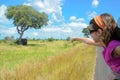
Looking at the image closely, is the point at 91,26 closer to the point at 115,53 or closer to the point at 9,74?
the point at 115,53

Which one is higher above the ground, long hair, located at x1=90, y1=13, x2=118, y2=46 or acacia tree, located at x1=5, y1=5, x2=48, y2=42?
acacia tree, located at x1=5, y1=5, x2=48, y2=42

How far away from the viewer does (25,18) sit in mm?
76938

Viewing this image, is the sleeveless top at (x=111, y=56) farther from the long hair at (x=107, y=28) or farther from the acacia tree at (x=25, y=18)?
the acacia tree at (x=25, y=18)

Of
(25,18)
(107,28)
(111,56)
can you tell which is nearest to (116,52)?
(111,56)

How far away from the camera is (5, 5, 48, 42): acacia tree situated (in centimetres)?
7678

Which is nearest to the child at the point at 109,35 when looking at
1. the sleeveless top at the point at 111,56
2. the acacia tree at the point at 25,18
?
the sleeveless top at the point at 111,56

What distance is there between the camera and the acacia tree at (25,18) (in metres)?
76.8

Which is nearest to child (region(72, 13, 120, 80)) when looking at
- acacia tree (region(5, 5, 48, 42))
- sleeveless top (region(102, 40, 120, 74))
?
sleeveless top (region(102, 40, 120, 74))

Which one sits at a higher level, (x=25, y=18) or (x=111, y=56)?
(x=25, y=18)

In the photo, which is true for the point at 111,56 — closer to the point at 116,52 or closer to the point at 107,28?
the point at 116,52

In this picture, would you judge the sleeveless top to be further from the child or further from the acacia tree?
the acacia tree

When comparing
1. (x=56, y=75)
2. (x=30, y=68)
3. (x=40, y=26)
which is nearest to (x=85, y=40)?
(x=56, y=75)

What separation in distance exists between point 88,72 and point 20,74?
1758 mm

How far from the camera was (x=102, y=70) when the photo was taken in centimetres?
715
